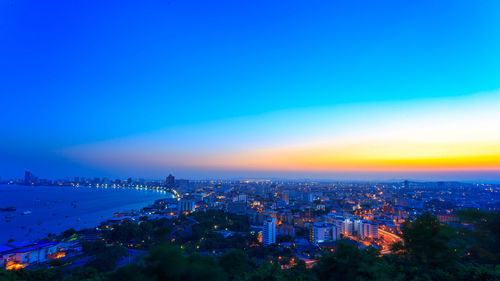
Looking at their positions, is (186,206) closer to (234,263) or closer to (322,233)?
(322,233)

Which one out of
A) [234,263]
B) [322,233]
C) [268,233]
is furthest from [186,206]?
[234,263]

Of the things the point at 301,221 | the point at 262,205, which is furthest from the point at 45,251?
the point at 262,205

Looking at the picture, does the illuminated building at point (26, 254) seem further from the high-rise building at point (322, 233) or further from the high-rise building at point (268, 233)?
the high-rise building at point (322, 233)

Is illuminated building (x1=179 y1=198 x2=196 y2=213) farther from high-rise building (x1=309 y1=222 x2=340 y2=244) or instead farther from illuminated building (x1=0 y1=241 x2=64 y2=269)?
illuminated building (x1=0 y1=241 x2=64 y2=269)

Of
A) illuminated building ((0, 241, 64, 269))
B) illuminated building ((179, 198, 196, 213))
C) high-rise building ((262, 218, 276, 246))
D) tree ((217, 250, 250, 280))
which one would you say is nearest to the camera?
tree ((217, 250, 250, 280))

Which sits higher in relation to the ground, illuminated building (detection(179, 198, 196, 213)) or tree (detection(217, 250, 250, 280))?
tree (detection(217, 250, 250, 280))

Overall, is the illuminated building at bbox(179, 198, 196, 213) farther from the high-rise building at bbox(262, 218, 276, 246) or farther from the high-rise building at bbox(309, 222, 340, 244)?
the high-rise building at bbox(309, 222, 340, 244)

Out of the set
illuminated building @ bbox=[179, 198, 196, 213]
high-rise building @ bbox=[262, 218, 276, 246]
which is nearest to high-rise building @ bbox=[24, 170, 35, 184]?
illuminated building @ bbox=[179, 198, 196, 213]

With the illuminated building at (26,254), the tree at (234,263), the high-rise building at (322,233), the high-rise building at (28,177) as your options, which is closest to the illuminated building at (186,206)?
the high-rise building at (322,233)

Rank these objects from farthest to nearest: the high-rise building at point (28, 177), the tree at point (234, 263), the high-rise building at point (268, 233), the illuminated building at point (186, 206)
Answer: the high-rise building at point (28, 177)
the illuminated building at point (186, 206)
the high-rise building at point (268, 233)
the tree at point (234, 263)

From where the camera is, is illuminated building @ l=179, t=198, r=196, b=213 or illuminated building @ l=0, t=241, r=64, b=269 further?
illuminated building @ l=179, t=198, r=196, b=213

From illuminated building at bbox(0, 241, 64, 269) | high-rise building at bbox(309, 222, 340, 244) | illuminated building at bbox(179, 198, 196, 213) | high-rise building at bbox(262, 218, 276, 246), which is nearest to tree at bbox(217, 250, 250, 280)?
illuminated building at bbox(0, 241, 64, 269)

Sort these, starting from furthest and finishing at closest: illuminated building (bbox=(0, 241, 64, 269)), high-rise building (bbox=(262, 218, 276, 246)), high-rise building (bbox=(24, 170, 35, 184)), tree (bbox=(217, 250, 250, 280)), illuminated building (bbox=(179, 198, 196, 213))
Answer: high-rise building (bbox=(24, 170, 35, 184)), illuminated building (bbox=(179, 198, 196, 213)), high-rise building (bbox=(262, 218, 276, 246)), illuminated building (bbox=(0, 241, 64, 269)), tree (bbox=(217, 250, 250, 280))
